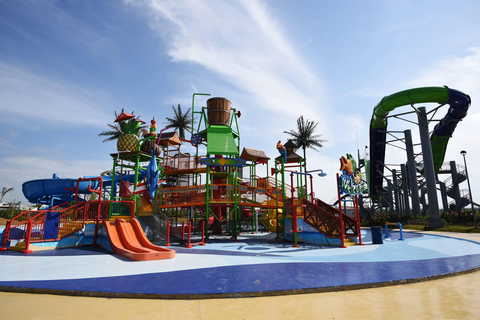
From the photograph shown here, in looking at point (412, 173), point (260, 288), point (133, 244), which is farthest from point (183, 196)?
point (412, 173)

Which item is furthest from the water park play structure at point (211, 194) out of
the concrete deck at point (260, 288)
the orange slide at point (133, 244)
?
the concrete deck at point (260, 288)

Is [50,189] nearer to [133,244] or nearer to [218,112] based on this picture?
[218,112]

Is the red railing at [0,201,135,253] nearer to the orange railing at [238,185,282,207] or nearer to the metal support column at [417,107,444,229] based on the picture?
the orange railing at [238,185,282,207]

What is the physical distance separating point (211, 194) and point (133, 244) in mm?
7820

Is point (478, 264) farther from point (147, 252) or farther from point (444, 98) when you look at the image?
point (444, 98)

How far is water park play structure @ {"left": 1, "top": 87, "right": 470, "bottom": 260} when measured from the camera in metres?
14.8

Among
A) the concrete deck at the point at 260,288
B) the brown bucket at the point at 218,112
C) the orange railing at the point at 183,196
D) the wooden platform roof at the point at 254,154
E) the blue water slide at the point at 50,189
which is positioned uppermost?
the brown bucket at the point at 218,112

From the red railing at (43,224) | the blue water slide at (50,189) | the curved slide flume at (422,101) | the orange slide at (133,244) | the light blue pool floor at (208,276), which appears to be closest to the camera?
the light blue pool floor at (208,276)

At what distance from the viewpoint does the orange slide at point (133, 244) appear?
10.5 m

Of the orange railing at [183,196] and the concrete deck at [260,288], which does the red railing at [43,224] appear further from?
the concrete deck at [260,288]

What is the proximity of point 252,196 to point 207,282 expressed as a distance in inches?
533

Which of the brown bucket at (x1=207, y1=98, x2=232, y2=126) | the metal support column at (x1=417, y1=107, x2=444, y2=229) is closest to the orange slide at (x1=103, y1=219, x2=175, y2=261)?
the brown bucket at (x1=207, y1=98, x2=232, y2=126)

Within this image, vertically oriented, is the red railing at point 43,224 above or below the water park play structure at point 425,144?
below

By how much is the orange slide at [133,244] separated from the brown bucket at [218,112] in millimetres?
13255
